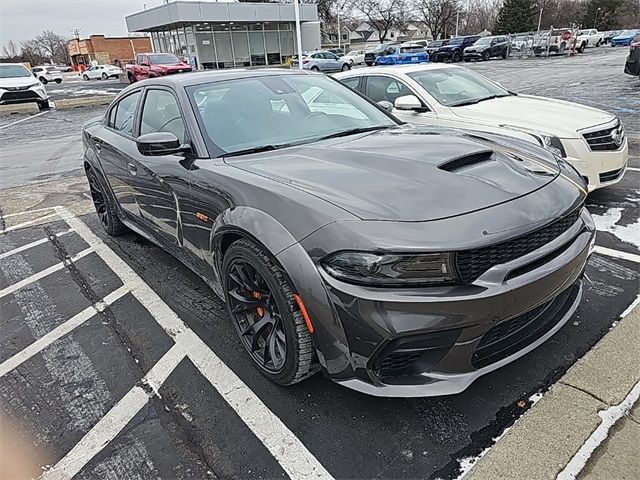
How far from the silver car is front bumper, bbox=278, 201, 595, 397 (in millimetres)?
26526

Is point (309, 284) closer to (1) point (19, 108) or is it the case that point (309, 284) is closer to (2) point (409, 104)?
(2) point (409, 104)

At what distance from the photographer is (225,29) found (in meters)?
38.1

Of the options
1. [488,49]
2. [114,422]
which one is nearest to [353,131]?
[114,422]

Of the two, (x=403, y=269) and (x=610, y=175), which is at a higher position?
(x=403, y=269)

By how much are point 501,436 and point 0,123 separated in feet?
59.1

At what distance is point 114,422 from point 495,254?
6.38 feet

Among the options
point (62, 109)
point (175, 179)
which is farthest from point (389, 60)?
point (175, 179)

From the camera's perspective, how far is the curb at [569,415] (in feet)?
6.11

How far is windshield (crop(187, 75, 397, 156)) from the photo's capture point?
2.93m

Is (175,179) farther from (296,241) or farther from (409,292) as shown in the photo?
(409,292)

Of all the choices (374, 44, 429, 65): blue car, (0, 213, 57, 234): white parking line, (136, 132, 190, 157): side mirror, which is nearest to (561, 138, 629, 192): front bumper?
(136, 132, 190, 157): side mirror

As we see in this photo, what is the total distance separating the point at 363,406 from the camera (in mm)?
2268

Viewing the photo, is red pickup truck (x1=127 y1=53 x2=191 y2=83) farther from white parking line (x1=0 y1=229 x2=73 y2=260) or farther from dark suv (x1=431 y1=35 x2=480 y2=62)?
white parking line (x1=0 y1=229 x2=73 y2=260)

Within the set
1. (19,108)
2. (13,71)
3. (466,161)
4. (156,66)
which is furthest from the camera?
(156,66)
